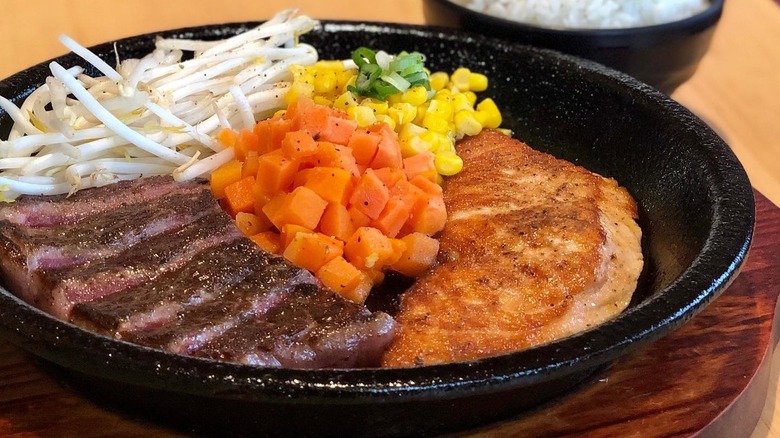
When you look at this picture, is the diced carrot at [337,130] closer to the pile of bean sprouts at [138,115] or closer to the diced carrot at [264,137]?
the diced carrot at [264,137]

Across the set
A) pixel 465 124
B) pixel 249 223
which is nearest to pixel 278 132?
pixel 249 223

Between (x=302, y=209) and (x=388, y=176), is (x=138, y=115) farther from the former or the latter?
(x=388, y=176)

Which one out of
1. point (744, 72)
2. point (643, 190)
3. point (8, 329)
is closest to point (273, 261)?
point (8, 329)

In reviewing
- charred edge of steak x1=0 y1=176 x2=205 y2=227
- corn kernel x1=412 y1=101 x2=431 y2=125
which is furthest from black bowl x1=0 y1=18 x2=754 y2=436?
corn kernel x1=412 y1=101 x2=431 y2=125

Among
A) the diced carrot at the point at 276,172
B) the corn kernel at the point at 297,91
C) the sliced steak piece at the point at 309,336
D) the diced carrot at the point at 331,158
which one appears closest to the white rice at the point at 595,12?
the corn kernel at the point at 297,91

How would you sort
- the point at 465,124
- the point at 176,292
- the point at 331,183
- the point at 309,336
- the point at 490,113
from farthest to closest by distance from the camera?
the point at 490,113, the point at 465,124, the point at 331,183, the point at 176,292, the point at 309,336

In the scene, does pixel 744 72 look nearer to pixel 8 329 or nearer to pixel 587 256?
pixel 587 256
